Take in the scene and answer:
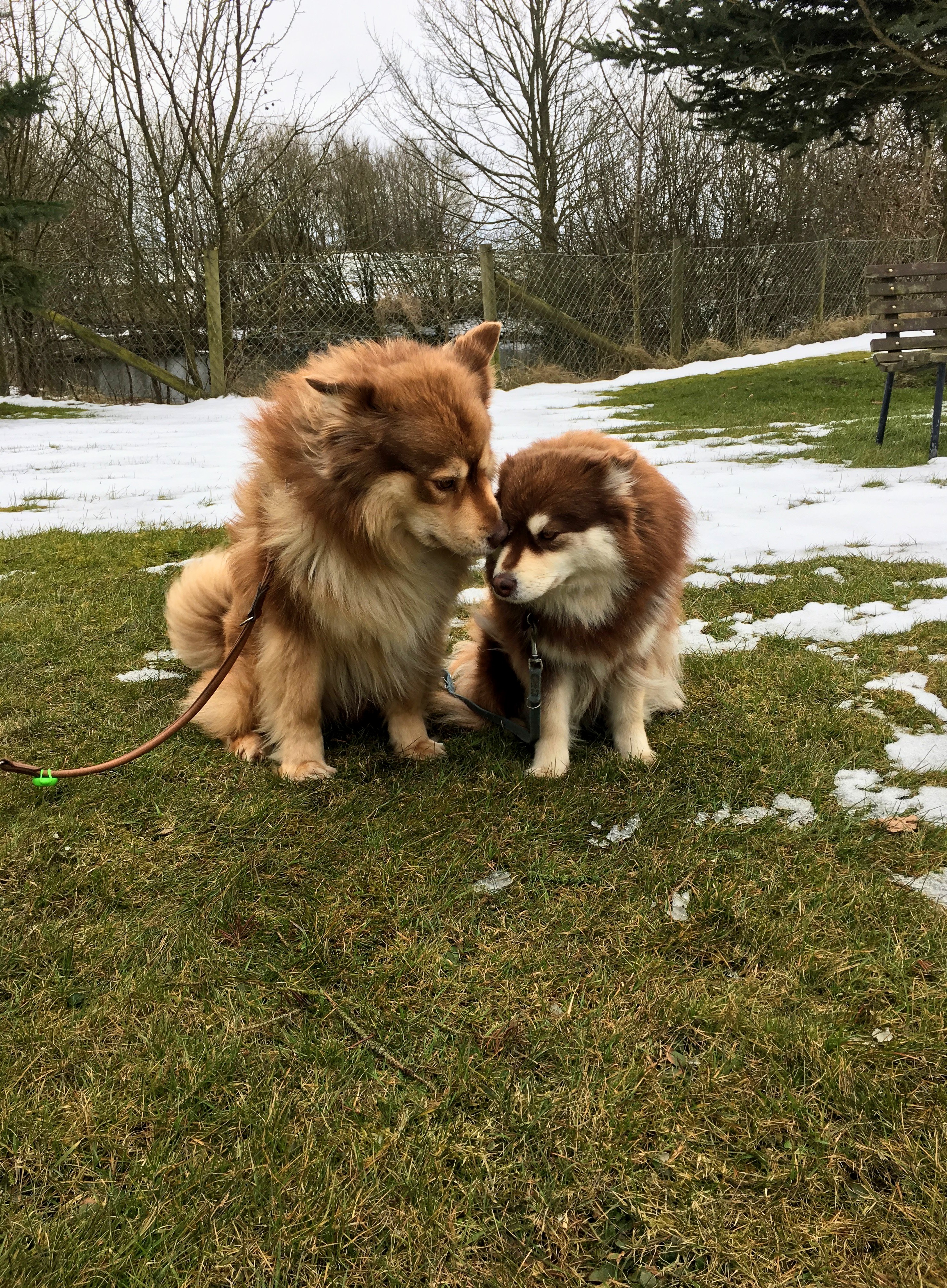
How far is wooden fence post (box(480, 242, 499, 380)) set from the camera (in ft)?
44.7

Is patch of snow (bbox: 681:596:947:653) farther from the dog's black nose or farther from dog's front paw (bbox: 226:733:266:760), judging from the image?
dog's front paw (bbox: 226:733:266:760)

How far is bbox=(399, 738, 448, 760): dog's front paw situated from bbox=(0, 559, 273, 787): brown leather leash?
0.68 meters

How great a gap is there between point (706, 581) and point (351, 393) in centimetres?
289

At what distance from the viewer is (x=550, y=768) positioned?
2531 mm

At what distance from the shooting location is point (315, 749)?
Result: 2.61 metres

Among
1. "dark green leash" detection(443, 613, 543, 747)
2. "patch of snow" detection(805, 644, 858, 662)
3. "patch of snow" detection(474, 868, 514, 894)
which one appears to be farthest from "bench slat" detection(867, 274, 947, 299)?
"patch of snow" detection(474, 868, 514, 894)

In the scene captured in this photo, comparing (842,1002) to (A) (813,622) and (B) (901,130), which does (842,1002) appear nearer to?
(A) (813,622)

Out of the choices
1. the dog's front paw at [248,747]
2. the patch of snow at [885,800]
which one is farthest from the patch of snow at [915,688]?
the dog's front paw at [248,747]

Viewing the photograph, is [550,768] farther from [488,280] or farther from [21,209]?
[488,280]

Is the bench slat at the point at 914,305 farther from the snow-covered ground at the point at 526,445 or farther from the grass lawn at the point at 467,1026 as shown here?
the grass lawn at the point at 467,1026

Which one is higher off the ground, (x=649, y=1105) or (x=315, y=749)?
(x=315, y=749)

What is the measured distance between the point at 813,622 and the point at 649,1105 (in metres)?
2.79

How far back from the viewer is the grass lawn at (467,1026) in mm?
1192

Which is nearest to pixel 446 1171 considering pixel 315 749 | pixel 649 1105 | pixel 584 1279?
pixel 584 1279
